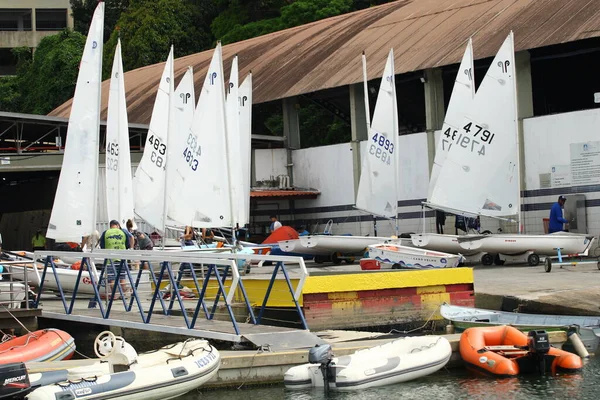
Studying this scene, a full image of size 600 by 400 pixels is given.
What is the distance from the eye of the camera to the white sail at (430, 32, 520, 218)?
2756 cm

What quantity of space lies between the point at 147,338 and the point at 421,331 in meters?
4.75

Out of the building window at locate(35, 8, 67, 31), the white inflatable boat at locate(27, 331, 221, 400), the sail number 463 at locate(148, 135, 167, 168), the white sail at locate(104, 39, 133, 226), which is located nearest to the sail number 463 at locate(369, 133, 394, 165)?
the sail number 463 at locate(148, 135, 167, 168)

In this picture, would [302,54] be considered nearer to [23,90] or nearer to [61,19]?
[23,90]

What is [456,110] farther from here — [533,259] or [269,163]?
[269,163]

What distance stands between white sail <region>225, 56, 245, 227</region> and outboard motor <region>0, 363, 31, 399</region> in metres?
17.4

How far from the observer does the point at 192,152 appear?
1085 inches

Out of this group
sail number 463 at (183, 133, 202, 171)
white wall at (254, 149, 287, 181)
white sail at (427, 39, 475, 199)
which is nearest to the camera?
sail number 463 at (183, 133, 202, 171)

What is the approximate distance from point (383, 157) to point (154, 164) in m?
6.66

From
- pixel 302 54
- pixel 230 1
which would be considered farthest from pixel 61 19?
pixel 302 54

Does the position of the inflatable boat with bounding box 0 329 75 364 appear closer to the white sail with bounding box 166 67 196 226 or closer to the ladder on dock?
the ladder on dock

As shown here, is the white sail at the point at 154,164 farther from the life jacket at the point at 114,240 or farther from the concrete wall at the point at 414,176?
the life jacket at the point at 114,240

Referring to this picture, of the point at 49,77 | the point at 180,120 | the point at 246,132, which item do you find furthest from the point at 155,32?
the point at 180,120

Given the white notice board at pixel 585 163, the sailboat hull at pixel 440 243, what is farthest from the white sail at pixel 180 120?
the white notice board at pixel 585 163

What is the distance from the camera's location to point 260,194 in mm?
37781
